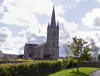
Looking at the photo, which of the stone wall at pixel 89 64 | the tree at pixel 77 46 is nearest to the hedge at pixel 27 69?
the tree at pixel 77 46

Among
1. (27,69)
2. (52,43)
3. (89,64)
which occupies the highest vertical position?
(52,43)

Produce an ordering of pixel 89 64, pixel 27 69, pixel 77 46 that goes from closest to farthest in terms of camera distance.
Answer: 1. pixel 27 69
2. pixel 77 46
3. pixel 89 64

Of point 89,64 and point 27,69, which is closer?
point 27,69

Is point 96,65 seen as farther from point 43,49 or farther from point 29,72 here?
point 43,49

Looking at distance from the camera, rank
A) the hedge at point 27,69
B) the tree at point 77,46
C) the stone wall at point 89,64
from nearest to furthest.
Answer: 1. the hedge at point 27,69
2. the tree at point 77,46
3. the stone wall at point 89,64

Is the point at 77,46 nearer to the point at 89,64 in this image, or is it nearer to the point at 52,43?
the point at 89,64

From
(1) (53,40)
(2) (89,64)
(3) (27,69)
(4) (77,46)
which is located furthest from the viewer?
(1) (53,40)

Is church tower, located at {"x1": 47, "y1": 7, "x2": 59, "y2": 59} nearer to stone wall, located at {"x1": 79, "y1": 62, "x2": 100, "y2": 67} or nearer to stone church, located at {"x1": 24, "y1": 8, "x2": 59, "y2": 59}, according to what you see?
stone church, located at {"x1": 24, "y1": 8, "x2": 59, "y2": 59}

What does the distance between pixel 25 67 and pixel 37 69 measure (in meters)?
4.90

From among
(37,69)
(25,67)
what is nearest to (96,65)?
(37,69)

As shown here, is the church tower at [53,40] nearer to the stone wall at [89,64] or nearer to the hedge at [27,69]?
the stone wall at [89,64]

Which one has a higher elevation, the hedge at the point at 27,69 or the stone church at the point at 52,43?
the stone church at the point at 52,43

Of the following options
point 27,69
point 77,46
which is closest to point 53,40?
point 77,46

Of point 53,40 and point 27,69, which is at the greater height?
point 53,40
